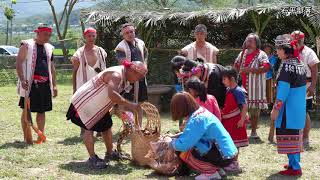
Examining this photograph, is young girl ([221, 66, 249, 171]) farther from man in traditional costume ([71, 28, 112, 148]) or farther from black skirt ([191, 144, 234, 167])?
man in traditional costume ([71, 28, 112, 148])

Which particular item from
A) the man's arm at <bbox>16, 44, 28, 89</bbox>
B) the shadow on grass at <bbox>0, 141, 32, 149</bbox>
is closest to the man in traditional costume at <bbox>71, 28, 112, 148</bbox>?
the man's arm at <bbox>16, 44, 28, 89</bbox>

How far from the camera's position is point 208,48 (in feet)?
26.0

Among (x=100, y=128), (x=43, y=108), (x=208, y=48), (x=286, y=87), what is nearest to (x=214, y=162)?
(x=286, y=87)

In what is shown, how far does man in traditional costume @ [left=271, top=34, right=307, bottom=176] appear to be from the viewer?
571 centimetres

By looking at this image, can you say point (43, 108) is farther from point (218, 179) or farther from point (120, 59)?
point (218, 179)

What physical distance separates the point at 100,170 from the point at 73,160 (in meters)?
0.73

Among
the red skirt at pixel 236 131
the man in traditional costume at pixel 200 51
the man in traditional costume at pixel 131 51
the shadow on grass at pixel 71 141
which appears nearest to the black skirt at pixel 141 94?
the man in traditional costume at pixel 131 51

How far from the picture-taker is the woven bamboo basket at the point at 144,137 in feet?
20.7

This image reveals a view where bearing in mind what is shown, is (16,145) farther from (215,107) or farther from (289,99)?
(289,99)

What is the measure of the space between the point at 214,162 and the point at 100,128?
1557mm

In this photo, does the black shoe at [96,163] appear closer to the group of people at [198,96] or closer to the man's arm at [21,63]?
the group of people at [198,96]

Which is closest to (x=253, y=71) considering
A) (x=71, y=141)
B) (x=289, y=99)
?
(x=289, y=99)

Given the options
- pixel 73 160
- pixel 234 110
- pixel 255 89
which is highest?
pixel 234 110

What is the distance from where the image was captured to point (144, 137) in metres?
6.34
